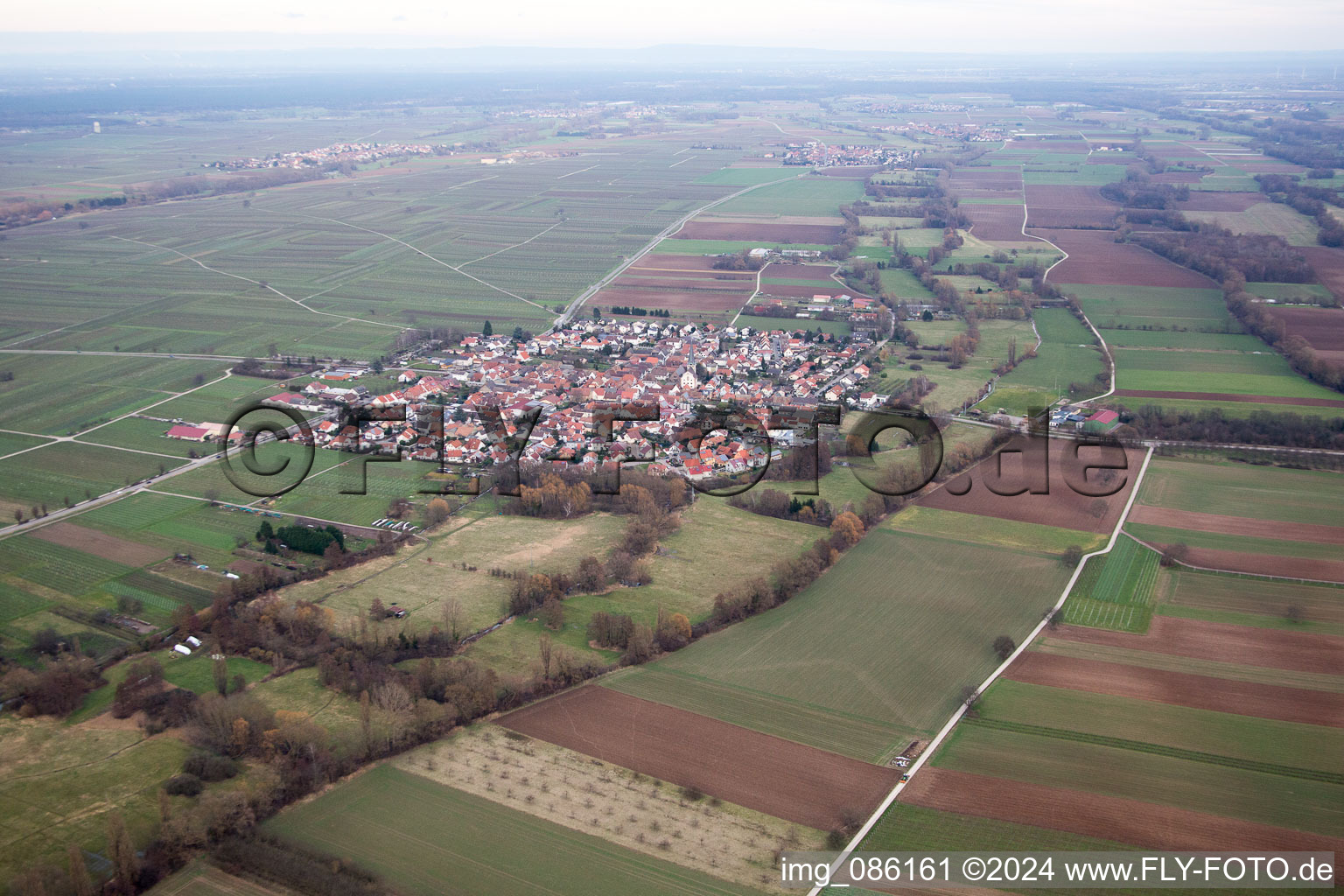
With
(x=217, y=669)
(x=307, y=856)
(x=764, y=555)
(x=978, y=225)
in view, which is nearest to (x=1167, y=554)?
(x=764, y=555)

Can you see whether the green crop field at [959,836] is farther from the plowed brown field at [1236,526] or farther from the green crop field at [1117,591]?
the plowed brown field at [1236,526]

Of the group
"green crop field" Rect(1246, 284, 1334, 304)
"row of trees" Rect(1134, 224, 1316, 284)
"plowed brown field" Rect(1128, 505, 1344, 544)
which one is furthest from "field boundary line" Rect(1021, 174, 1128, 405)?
"plowed brown field" Rect(1128, 505, 1344, 544)

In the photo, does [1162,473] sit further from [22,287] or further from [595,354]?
[22,287]

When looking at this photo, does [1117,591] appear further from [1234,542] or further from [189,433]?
[189,433]

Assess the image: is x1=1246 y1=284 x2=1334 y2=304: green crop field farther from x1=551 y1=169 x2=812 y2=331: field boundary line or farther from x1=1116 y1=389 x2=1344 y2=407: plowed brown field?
x1=551 y1=169 x2=812 y2=331: field boundary line

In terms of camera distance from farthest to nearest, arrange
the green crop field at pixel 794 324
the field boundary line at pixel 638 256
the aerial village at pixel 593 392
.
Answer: the field boundary line at pixel 638 256
the green crop field at pixel 794 324
the aerial village at pixel 593 392

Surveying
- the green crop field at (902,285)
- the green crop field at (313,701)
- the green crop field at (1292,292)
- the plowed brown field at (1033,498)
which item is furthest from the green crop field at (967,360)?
Result: the green crop field at (313,701)
